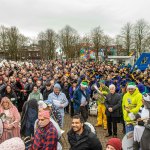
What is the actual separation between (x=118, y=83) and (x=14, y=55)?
48511 mm

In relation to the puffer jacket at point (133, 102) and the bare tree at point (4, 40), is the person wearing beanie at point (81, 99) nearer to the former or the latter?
the puffer jacket at point (133, 102)

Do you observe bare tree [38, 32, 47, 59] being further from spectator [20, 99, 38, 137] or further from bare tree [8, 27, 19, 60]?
spectator [20, 99, 38, 137]

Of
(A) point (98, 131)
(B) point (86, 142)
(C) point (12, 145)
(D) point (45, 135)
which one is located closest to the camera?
(C) point (12, 145)

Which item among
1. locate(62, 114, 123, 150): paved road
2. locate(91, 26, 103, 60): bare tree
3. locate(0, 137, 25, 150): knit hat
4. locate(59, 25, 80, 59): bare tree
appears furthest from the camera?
locate(59, 25, 80, 59): bare tree

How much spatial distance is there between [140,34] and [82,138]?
44.5 metres

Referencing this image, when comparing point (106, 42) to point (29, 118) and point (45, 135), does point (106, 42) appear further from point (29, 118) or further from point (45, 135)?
point (45, 135)

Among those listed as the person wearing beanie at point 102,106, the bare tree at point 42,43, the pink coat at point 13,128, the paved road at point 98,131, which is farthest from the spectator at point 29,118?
the bare tree at point 42,43

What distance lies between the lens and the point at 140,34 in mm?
46125

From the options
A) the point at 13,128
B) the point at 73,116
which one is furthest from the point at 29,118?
the point at 73,116

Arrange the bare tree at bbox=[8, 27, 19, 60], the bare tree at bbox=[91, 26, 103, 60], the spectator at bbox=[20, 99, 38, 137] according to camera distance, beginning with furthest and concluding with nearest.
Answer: the bare tree at bbox=[8, 27, 19, 60] < the bare tree at bbox=[91, 26, 103, 60] < the spectator at bbox=[20, 99, 38, 137]

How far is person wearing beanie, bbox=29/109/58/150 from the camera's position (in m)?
3.96

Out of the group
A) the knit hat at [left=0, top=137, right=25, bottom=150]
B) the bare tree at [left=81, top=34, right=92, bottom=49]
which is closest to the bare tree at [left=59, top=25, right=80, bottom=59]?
the bare tree at [left=81, top=34, right=92, bottom=49]

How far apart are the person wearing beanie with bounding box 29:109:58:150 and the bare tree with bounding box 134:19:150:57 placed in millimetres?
42169

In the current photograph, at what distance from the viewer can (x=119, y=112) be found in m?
7.58
